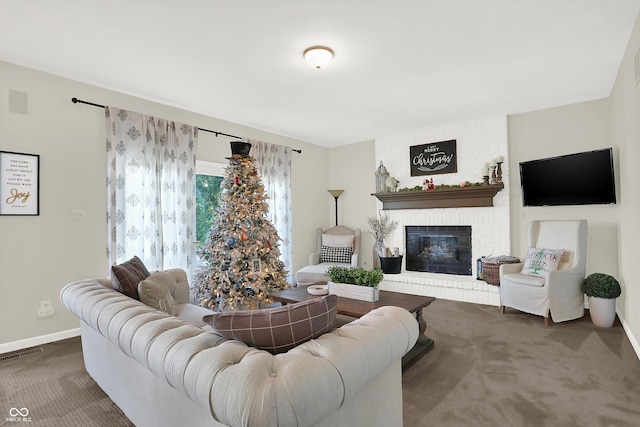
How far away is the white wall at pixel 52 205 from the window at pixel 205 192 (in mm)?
1081

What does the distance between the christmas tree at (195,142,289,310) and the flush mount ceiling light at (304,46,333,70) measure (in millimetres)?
1256

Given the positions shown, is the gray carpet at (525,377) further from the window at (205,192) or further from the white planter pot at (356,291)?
the window at (205,192)

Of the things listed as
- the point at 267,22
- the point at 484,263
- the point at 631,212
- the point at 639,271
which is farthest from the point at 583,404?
the point at 267,22

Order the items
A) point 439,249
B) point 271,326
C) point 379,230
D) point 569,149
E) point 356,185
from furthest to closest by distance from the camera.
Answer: point 356,185
point 379,230
point 439,249
point 569,149
point 271,326

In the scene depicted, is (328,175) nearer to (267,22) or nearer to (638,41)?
(267,22)

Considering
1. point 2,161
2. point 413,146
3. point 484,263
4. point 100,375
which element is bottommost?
point 100,375

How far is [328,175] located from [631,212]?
14.9ft

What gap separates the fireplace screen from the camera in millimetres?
5051

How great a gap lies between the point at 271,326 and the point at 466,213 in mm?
4452

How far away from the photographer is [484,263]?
4477mm

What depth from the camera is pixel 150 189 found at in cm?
384

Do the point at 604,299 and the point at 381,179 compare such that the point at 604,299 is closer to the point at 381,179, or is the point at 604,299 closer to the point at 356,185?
the point at 381,179

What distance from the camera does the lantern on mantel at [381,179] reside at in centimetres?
570

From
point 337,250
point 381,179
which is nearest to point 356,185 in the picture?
point 381,179
